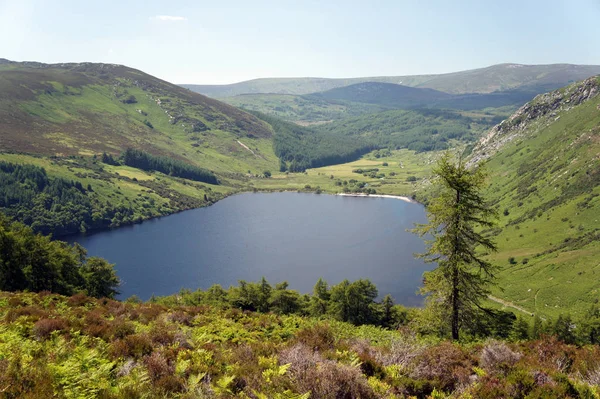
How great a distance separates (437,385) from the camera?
44.4 feet

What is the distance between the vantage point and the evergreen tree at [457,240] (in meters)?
25.9

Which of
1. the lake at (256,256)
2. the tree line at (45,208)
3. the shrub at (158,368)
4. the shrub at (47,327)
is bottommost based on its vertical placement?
the lake at (256,256)

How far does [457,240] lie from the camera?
1035 inches

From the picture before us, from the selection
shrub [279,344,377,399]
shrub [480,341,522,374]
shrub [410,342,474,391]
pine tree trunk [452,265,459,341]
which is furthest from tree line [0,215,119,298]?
shrub [480,341,522,374]

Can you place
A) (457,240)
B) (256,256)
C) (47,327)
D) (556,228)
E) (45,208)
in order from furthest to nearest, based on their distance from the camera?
(45,208)
(256,256)
(556,228)
(457,240)
(47,327)

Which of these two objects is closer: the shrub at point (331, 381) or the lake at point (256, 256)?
the shrub at point (331, 381)

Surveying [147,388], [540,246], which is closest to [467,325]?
[147,388]

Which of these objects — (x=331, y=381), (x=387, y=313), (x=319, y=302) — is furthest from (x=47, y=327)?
(x=387, y=313)

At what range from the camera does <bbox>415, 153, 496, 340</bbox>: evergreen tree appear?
84.9ft

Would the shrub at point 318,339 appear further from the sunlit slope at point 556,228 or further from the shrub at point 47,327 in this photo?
the sunlit slope at point 556,228

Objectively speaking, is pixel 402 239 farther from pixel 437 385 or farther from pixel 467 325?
pixel 437 385

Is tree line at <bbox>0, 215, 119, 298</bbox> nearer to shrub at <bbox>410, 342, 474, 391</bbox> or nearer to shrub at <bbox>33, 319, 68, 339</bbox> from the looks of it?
shrub at <bbox>33, 319, 68, 339</bbox>

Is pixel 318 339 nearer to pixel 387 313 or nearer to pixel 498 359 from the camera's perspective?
pixel 498 359

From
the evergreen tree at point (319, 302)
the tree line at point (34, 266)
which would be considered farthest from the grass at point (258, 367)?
the evergreen tree at point (319, 302)
